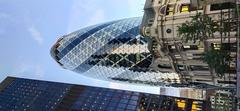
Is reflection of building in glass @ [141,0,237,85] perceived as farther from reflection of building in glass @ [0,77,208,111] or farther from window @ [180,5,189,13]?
reflection of building in glass @ [0,77,208,111]

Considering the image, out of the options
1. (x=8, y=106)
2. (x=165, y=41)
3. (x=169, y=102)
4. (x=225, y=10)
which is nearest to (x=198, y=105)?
(x=169, y=102)

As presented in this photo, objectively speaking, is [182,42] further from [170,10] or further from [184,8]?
[170,10]

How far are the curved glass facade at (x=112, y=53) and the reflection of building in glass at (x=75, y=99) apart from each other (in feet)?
20.3

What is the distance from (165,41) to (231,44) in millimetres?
11596

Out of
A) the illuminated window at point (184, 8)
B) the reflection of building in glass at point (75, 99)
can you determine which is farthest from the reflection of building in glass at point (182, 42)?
the reflection of building in glass at point (75, 99)

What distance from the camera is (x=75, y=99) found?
399 feet

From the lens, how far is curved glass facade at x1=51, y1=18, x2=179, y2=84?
87812 mm

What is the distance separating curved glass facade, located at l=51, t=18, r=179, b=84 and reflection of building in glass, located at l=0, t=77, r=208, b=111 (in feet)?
20.3

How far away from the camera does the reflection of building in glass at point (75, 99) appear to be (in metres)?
103

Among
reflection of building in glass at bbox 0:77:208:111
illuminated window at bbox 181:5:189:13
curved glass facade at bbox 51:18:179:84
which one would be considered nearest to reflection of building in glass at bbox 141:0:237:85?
illuminated window at bbox 181:5:189:13

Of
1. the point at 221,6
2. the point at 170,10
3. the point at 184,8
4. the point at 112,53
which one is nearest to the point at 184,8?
the point at 184,8

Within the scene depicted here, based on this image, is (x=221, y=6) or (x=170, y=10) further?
(x=170, y=10)

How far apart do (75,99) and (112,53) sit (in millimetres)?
33487

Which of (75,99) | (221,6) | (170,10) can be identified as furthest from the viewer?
(75,99)
